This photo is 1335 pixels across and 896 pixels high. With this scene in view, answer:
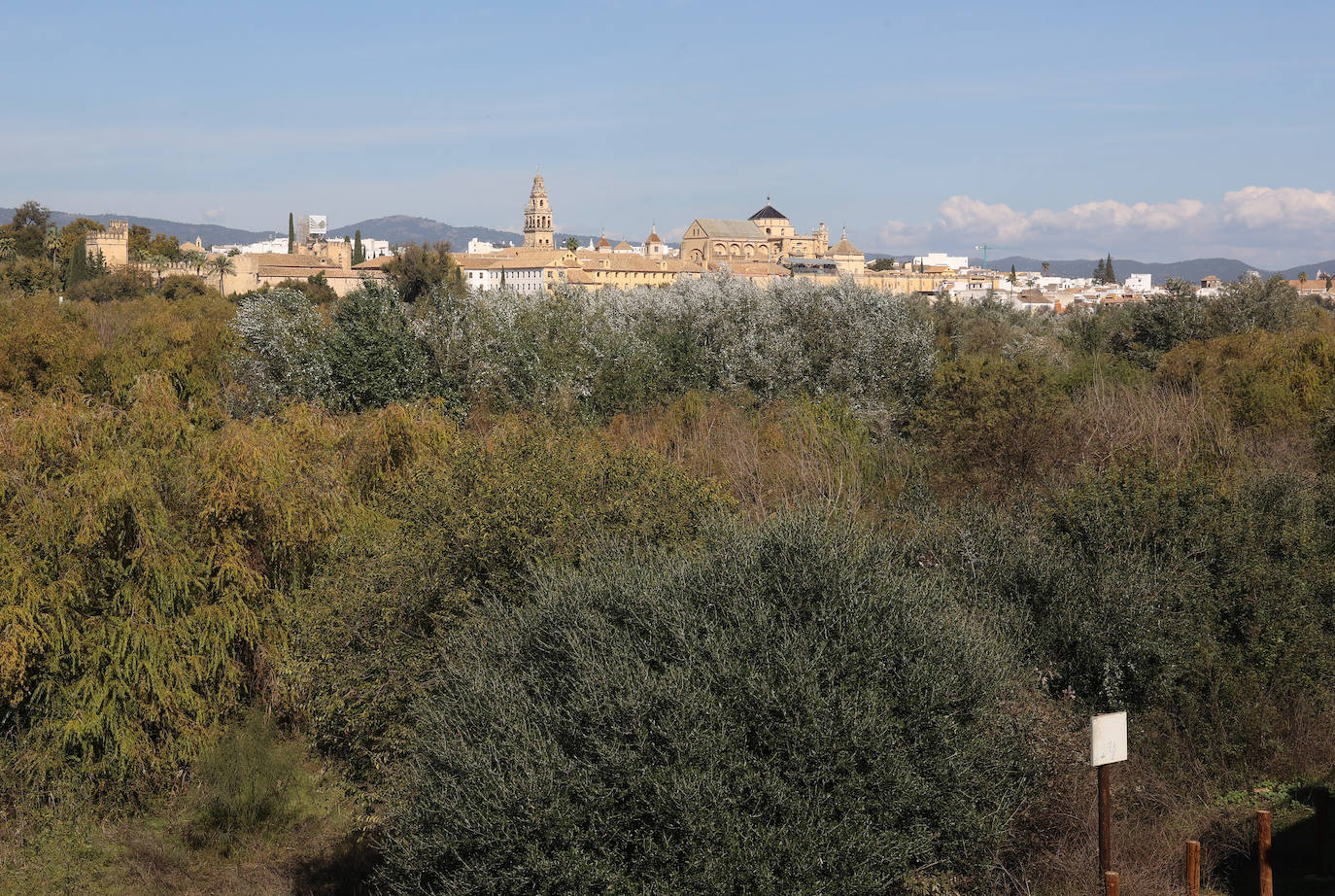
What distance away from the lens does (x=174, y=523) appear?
1343 cm

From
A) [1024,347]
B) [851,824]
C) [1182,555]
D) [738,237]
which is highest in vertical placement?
[738,237]

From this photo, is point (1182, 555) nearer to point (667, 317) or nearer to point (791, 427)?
point (791, 427)

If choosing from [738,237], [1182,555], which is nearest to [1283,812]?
[1182,555]

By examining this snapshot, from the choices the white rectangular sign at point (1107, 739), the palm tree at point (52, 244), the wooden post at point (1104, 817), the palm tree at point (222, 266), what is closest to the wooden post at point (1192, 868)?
the wooden post at point (1104, 817)

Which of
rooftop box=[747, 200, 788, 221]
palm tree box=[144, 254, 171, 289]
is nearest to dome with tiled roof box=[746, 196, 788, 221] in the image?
rooftop box=[747, 200, 788, 221]

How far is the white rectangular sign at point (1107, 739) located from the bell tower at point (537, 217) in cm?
15414

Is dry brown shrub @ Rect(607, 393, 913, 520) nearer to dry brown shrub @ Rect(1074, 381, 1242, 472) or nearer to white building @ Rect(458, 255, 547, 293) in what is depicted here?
dry brown shrub @ Rect(1074, 381, 1242, 472)

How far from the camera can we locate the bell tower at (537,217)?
517 feet

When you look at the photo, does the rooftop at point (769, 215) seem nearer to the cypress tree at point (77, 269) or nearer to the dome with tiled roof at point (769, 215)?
the dome with tiled roof at point (769, 215)

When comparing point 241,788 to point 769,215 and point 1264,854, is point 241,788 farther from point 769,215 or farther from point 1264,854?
point 769,215

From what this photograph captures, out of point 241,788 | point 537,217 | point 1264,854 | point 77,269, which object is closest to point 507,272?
point 537,217

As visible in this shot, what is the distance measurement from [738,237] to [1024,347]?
117620 mm

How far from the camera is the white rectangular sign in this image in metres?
7.58

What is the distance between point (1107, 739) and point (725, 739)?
8.70 ft
